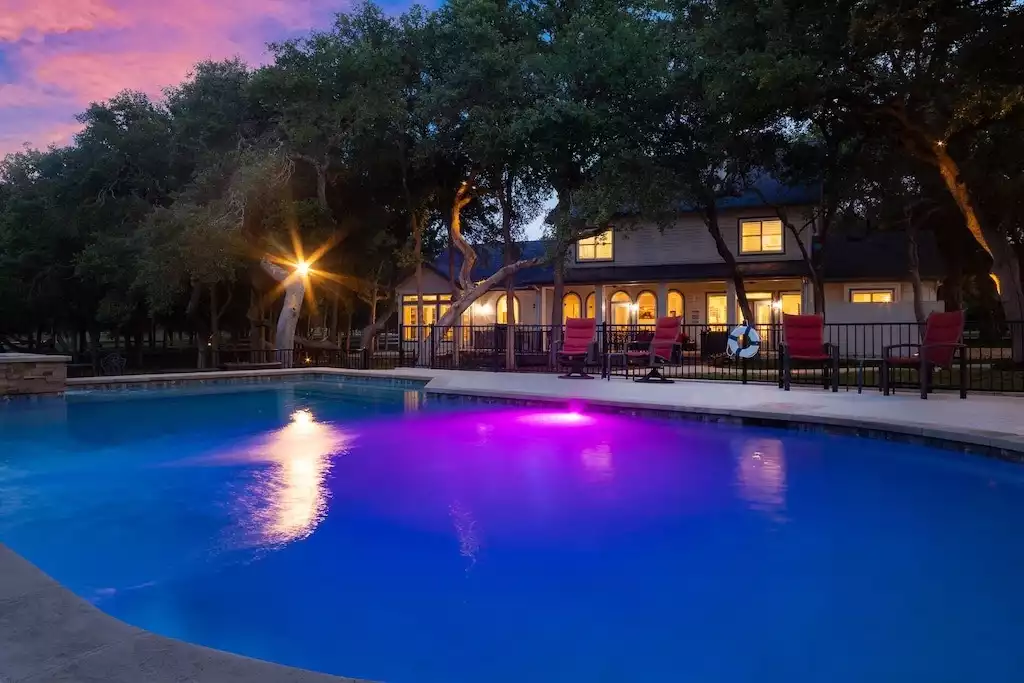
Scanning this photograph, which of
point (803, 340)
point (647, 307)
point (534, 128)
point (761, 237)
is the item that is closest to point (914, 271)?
point (761, 237)

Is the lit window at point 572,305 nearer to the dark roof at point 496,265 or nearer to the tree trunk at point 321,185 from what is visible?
the dark roof at point 496,265

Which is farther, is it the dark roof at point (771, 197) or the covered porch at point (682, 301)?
the covered porch at point (682, 301)

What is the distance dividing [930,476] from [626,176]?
13158mm

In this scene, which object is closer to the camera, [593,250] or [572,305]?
[593,250]

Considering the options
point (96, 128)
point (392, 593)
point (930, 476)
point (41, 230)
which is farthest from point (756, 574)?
point (41, 230)

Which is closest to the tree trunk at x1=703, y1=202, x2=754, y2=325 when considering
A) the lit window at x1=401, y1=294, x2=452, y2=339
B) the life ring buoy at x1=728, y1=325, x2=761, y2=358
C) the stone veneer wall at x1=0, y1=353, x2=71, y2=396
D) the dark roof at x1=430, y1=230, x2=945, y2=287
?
the dark roof at x1=430, y1=230, x2=945, y2=287

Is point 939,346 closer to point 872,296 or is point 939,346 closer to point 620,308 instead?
point 872,296

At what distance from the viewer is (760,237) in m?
25.8

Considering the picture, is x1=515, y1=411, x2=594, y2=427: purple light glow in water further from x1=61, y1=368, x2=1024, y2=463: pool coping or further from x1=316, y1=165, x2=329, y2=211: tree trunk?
x1=316, y1=165, x2=329, y2=211: tree trunk

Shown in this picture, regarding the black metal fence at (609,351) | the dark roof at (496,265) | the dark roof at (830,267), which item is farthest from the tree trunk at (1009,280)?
the dark roof at (496,265)

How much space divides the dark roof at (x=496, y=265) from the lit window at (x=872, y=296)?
1097cm

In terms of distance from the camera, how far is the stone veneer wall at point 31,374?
14133 millimetres

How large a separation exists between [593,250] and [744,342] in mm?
15183

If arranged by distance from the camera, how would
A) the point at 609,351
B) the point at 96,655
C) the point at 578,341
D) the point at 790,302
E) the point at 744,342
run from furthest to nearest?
the point at 790,302
the point at 609,351
the point at 578,341
the point at 744,342
the point at 96,655
